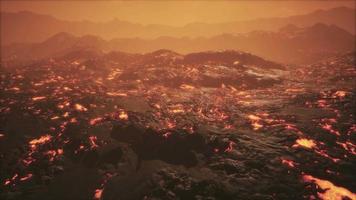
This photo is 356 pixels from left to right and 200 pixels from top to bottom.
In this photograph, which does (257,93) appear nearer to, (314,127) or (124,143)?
(314,127)

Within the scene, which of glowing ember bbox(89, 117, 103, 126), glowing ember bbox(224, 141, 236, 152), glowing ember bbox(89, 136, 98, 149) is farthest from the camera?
glowing ember bbox(89, 117, 103, 126)

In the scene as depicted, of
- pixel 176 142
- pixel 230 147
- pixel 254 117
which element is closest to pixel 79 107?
pixel 176 142

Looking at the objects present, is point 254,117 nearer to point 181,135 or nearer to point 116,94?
point 181,135

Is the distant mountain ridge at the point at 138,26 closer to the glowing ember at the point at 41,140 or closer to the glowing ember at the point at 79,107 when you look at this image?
the glowing ember at the point at 79,107

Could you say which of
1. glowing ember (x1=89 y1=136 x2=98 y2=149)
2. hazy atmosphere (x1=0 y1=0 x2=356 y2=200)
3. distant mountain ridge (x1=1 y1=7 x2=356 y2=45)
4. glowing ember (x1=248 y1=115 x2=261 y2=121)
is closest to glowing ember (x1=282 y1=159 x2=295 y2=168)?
hazy atmosphere (x1=0 y1=0 x2=356 y2=200)

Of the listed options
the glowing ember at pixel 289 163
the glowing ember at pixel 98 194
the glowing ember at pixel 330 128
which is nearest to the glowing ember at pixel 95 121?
the glowing ember at pixel 98 194

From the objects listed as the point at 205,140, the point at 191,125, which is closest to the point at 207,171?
the point at 205,140

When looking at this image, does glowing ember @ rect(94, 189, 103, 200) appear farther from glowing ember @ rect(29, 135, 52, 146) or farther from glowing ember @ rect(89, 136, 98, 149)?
glowing ember @ rect(29, 135, 52, 146)

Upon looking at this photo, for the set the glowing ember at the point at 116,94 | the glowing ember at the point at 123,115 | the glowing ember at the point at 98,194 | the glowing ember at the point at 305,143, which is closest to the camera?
the glowing ember at the point at 98,194
